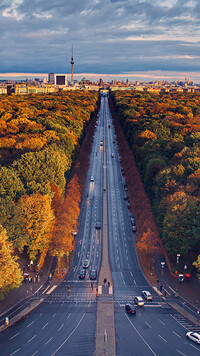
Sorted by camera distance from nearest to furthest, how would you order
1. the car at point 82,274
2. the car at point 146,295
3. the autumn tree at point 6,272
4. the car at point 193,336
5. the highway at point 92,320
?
1. the highway at point 92,320
2. the car at point 193,336
3. the autumn tree at point 6,272
4. the car at point 146,295
5. the car at point 82,274

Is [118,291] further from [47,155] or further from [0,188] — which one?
[47,155]

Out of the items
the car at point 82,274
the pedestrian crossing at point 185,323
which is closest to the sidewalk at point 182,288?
the pedestrian crossing at point 185,323

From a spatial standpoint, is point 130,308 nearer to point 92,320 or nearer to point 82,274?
point 92,320

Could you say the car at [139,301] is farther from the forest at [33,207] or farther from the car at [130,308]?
the forest at [33,207]

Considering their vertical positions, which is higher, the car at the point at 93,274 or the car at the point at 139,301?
the car at the point at 93,274

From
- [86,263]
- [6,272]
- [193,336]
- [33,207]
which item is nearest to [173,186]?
[86,263]

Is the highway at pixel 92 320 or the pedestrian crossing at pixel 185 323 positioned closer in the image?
the highway at pixel 92 320

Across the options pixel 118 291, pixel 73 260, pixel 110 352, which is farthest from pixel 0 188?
pixel 110 352

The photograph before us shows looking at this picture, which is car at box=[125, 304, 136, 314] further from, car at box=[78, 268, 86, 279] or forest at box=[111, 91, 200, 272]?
car at box=[78, 268, 86, 279]
